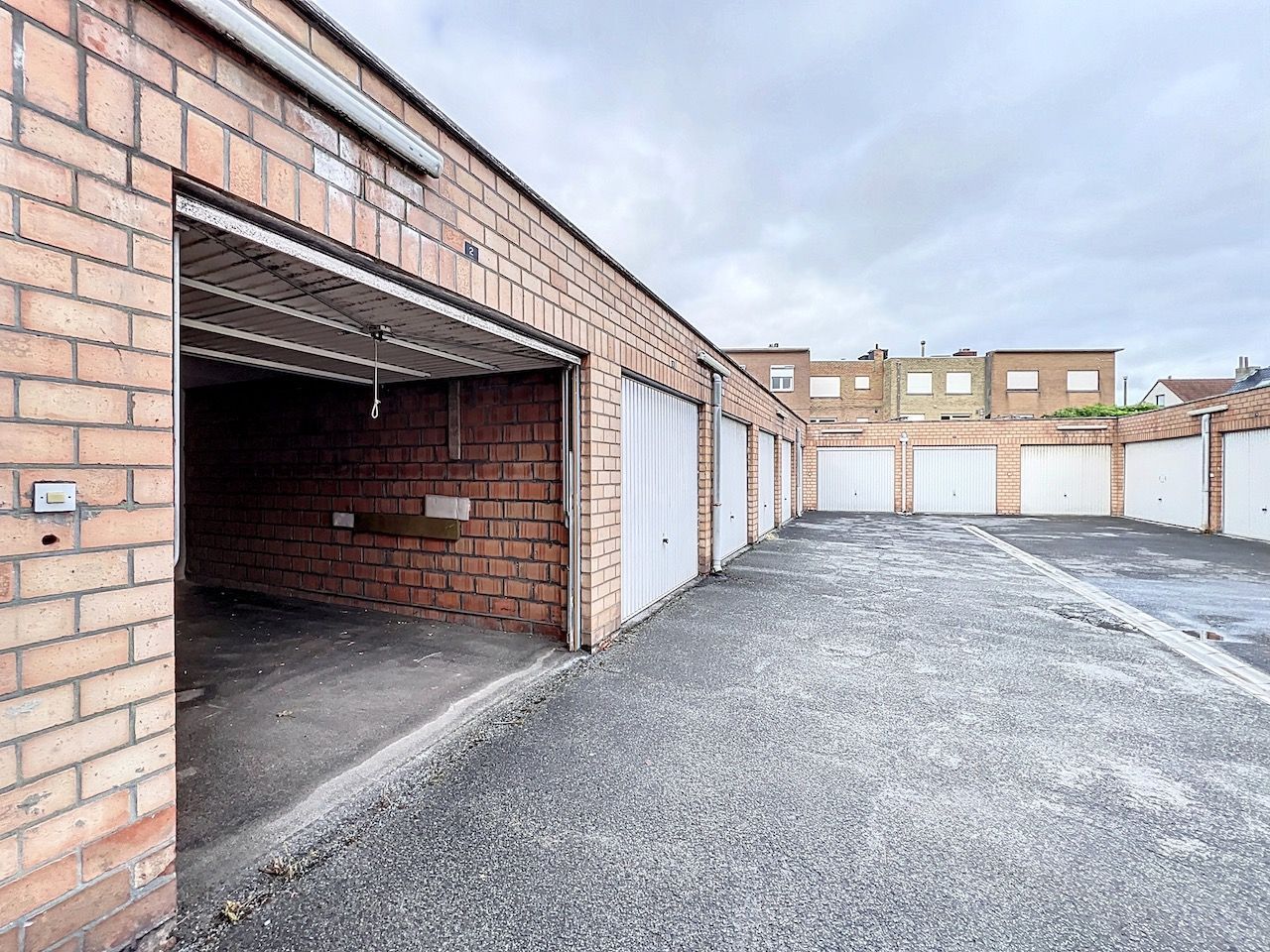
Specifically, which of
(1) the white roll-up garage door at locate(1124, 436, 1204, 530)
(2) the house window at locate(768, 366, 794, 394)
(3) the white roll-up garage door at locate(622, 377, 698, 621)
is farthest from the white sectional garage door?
(3) the white roll-up garage door at locate(622, 377, 698, 621)

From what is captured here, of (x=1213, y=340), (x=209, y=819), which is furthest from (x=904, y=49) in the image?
(x=1213, y=340)

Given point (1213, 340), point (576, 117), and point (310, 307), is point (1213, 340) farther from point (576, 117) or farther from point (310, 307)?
point (310, 307)

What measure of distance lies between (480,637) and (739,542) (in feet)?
20.6

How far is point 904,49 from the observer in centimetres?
815

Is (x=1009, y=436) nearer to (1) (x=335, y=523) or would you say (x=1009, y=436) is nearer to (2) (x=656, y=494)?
(2) (x=656, y=494)

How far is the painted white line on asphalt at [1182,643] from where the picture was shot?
3947 mm

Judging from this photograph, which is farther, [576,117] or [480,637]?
[576,117]

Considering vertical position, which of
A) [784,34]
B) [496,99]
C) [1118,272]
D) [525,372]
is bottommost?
[525,372]

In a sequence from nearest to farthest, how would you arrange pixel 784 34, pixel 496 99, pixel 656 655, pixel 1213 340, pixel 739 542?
1. pixel 656 655
2. pixel 784 34
3. pixel 496 99
4. pixel 739 542
5. pixel 1213 340

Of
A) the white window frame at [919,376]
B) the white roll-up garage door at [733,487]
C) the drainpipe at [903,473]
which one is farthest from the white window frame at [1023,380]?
the white roll-up garage door at [733,487]

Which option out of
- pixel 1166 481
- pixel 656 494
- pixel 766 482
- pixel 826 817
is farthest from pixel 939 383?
pixel 826 817

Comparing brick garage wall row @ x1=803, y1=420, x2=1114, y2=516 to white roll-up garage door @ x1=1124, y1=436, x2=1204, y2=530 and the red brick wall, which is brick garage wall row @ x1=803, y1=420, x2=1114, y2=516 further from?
the red brick wall

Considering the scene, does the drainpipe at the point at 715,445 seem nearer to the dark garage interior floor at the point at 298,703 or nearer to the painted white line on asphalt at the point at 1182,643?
the dark garage interior floor at the point at 298,703

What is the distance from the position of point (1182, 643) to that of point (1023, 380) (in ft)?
106
